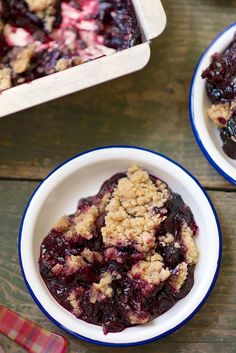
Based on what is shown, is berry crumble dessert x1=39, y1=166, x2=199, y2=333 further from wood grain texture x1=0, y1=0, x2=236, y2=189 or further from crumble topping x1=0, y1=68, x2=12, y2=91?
crumble topping x1=0, y1=68, x2=12, y2=91

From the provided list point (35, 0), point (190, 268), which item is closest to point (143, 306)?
point (190, 268)

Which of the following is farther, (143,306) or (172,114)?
(172,114)

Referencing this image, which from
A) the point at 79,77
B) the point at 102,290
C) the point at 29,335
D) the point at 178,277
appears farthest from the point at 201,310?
the point at 79,77

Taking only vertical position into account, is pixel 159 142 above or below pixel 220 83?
below

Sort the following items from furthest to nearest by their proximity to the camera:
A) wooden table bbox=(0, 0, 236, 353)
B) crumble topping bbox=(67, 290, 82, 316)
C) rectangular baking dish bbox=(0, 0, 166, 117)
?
wooden table bbox=(0, 0, 236, 353)
crumble topping bbox=(67, 290, 82, 316)
rectangular baking dish bbox=(0, 0, 166, 117)

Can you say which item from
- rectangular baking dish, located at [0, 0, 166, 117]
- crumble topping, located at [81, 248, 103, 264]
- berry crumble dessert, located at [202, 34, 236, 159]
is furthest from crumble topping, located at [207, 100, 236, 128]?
crumble topping, located at [81, 248, 103, 264]

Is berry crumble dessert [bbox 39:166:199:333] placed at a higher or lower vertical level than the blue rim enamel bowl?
lower

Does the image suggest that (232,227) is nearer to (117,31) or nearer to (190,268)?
(190,268)
